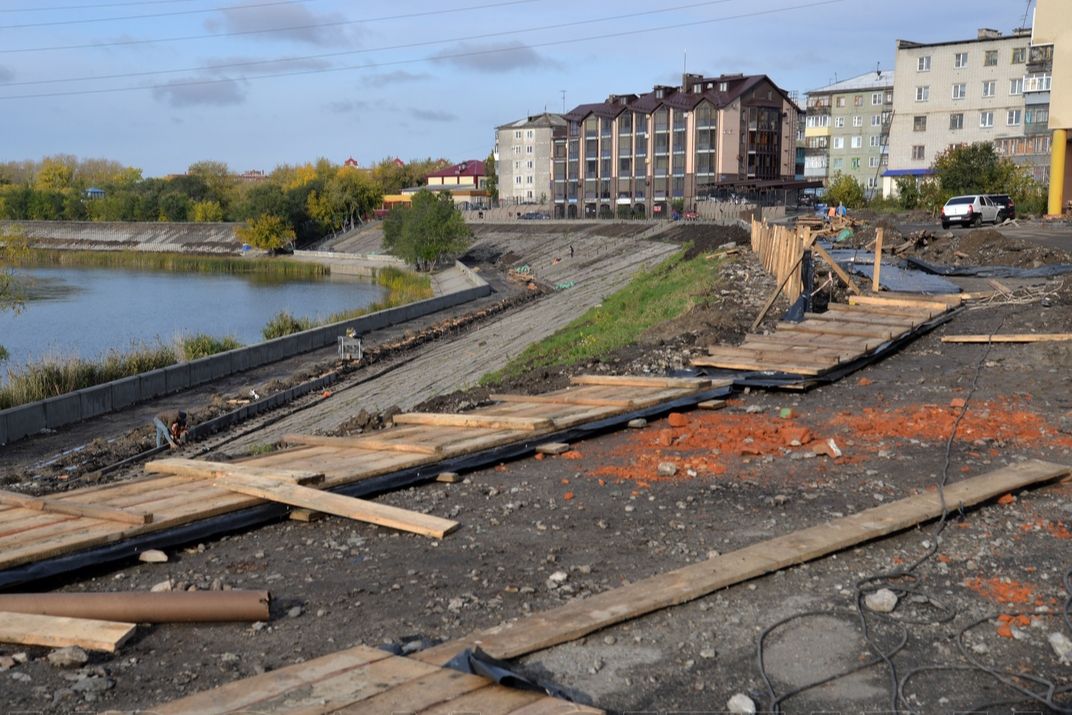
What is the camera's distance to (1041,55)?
70625 millimetres

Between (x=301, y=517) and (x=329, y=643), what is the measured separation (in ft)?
7.37

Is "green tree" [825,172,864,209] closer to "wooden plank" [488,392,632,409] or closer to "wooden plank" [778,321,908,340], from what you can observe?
"wooden plank" [778,321,908,340]

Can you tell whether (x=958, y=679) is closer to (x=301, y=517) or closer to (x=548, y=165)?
(x=301, y=517)

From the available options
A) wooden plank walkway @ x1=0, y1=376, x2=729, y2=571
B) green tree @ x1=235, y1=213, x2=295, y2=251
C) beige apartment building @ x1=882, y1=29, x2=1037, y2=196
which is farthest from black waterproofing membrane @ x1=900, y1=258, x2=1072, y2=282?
green tree @ x1=235, y1=213, x2=295, y2=251

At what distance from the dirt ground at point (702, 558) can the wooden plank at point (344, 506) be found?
0.11m

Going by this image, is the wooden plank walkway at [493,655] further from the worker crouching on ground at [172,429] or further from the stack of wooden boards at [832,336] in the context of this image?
the worker crouching on ground at [172,429]

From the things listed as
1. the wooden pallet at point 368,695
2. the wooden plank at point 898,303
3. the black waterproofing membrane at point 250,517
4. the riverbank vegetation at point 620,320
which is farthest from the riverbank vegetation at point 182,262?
the wooden pallet at point 368,695

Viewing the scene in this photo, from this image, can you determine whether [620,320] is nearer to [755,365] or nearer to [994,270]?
[994,270]

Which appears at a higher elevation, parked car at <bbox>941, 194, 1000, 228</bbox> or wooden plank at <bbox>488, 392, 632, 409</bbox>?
parked car at <bbox>941, 194, 1000, 228</bbox>

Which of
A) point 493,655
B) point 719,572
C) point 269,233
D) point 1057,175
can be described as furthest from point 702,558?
point 269,233

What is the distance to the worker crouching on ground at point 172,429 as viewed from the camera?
17500 millimetres

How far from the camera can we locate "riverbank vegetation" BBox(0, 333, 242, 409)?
68.3 feet

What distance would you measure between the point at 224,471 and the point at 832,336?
32.1 ft

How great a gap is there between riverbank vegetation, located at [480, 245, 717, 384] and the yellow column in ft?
69.7
